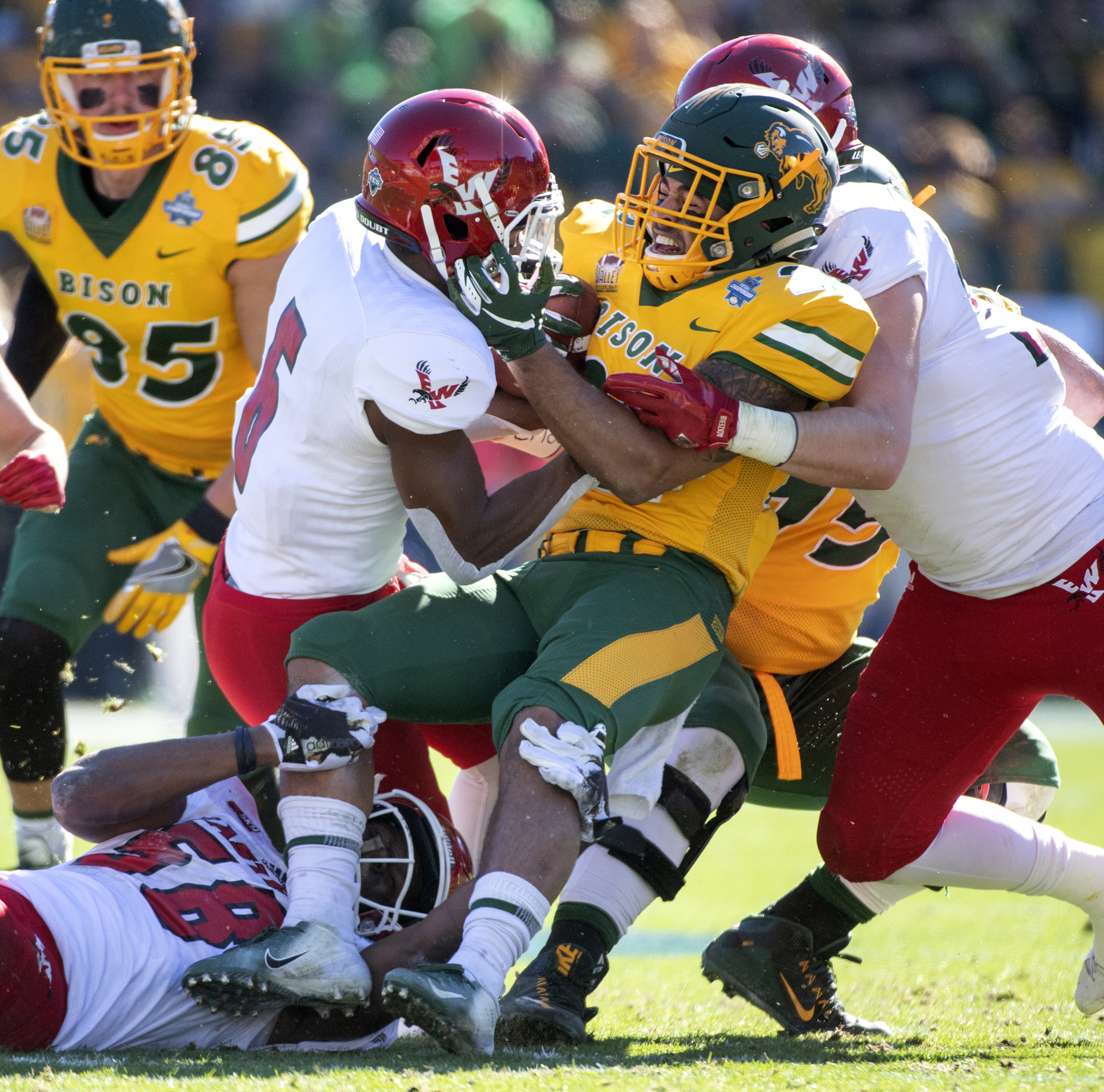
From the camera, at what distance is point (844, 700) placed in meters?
3.54

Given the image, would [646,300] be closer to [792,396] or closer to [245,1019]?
[792,396]

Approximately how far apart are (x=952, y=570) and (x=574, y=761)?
3.40ft

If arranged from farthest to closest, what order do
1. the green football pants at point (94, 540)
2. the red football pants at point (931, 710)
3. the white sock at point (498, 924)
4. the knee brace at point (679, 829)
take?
the green football pants at point (94, 540) < the knee brace at point (679, 829) < the red football pants at point (931, 710) < the white sock at point (498, 924)

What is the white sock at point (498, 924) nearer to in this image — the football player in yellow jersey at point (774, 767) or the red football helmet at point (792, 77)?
the football player in yellow jersey at point (774, 767)

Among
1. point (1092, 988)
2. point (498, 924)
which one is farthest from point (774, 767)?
point (498, 924)

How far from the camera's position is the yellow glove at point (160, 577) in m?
3.66

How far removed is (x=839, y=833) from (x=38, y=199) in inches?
104

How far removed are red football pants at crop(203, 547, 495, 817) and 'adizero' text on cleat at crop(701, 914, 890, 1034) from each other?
0.73 m

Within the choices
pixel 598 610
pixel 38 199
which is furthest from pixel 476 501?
pixel 38 199

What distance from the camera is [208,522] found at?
373 centimetres

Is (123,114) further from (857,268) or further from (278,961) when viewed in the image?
(278,961)

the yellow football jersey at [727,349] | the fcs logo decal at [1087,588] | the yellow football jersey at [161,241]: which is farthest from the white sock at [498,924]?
the yellow football jersey at [161,241]

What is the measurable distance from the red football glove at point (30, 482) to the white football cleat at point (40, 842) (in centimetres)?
99

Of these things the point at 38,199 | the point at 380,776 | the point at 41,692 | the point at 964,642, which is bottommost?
the point at 41,692
